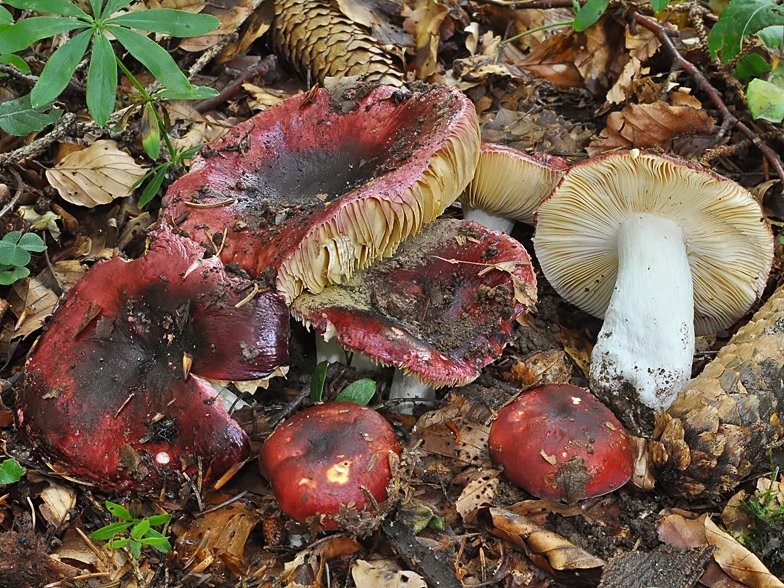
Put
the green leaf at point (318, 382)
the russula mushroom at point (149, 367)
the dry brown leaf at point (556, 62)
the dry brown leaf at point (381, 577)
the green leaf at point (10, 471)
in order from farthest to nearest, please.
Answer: the dry brown leaf at point (556, 62) < the green leaf at point (318, 382) < the russula mushroom at point (149, 367) < the green leaf at point (10, 471) < the dry brown leaf at point (381, 577)

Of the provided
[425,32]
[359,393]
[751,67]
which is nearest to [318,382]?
[359,393]

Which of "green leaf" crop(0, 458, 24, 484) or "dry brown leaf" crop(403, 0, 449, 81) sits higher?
"dry brown leaf" crop(403, 0, 449, 81)

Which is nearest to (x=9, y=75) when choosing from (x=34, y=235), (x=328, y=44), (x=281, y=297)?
(x=34, y=235)

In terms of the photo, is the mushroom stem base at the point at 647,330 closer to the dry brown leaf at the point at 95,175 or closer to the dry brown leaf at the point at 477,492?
the dry brown leaf at the point at 477,492

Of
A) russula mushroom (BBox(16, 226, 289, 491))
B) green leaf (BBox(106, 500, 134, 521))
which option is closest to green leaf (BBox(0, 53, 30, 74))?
russula mushroom (BBox(16, 226, 289, 491))

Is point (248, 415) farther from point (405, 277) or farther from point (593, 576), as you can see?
point (593, 576)

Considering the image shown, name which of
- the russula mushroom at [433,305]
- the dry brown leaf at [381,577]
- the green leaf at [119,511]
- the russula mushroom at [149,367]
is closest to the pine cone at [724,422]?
the russula mushroom at [433,305]

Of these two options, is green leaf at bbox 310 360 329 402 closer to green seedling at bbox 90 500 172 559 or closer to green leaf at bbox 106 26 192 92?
green seedling at bbox 90 500 172 559
